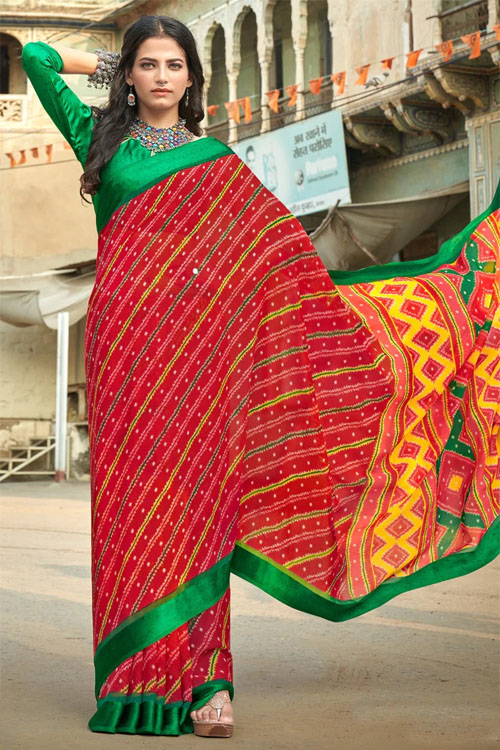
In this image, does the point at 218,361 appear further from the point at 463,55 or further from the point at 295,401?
the point at 463,55

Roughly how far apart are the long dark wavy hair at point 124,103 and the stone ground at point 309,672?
1.36m

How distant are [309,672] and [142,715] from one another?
95 centimetres

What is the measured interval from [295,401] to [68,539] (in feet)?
15.5

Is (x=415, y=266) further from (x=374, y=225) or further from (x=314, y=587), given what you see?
(x=374, y=225)

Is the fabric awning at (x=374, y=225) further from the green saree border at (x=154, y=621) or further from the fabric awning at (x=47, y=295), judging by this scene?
the green saree border at (x=154, y=621)

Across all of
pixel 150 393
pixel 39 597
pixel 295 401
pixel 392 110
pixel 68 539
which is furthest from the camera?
pixel 392 110

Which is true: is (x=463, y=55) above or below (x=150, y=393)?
above

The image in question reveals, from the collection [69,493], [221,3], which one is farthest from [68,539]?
[221,3]

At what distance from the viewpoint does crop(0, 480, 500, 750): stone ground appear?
2854mm

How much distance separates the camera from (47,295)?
631 inches

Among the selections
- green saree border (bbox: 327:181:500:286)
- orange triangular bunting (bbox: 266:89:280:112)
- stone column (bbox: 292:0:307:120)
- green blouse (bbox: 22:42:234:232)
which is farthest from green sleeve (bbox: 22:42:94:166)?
stone column (bbox: 292:0:307:120)

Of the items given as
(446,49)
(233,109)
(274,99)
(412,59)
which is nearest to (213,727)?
(446,49)

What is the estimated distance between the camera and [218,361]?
3.08 meters

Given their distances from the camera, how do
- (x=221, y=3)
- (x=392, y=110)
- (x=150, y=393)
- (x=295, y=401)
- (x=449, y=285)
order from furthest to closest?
(x=221, y=3) < (x=392, y=110) < (x=449, y=285) < (x=295, y=401) < (x=150, y=393)
